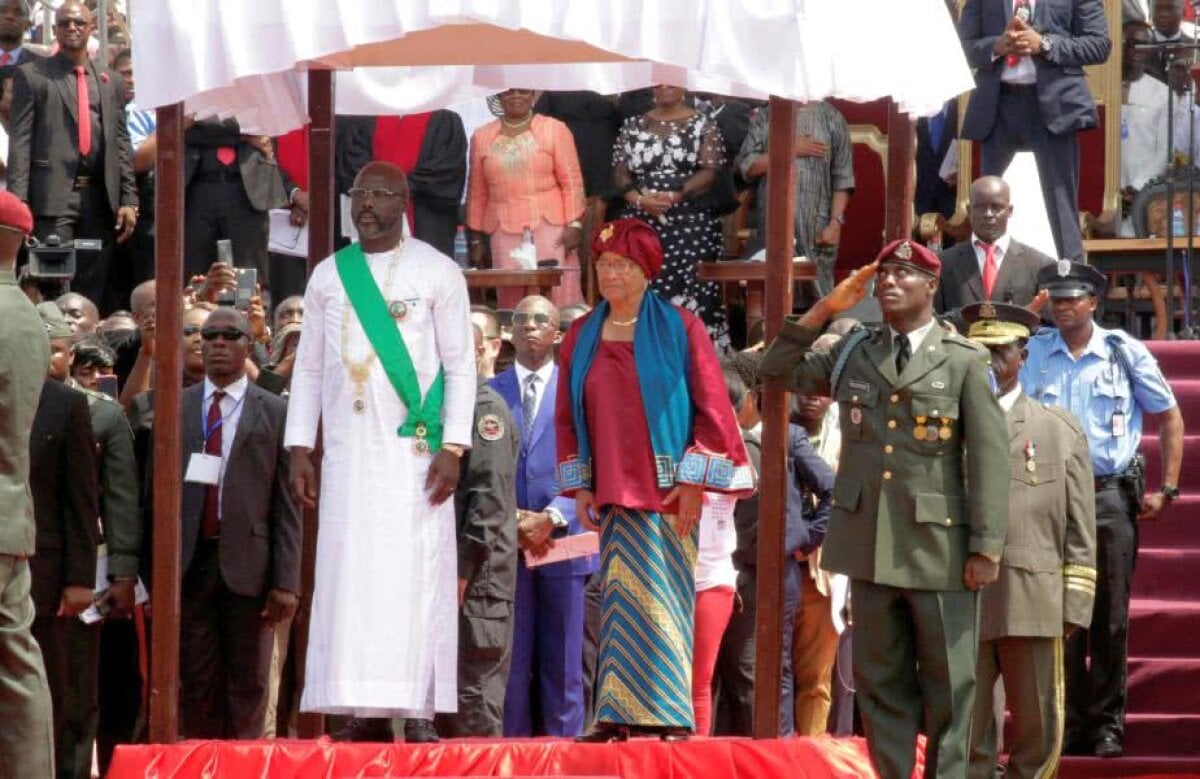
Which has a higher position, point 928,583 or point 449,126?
point 449,126

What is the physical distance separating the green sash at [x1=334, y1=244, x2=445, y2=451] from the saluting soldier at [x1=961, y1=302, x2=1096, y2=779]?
93.3 inches

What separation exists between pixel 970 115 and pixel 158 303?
5.99 m

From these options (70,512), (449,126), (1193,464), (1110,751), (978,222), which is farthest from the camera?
(449,126)

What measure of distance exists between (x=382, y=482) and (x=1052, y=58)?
5.91 metres

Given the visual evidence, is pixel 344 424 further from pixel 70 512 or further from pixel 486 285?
pixel 486 285

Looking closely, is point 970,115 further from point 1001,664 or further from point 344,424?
point 344,424

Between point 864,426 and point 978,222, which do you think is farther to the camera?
point 978,222

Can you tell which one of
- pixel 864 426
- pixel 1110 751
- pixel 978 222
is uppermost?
pixel 978 222

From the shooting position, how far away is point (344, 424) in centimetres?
1084

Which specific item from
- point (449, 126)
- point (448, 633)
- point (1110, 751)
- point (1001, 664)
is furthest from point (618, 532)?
point (449, 126)

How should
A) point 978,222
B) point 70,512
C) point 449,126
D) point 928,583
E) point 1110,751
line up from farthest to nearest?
point 449,126, point 978,222, point 1110,751, point 70,512, point 928,583

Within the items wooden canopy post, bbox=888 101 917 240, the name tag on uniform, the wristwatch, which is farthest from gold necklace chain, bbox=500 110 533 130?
wooden canopy post, bbox=888 101 917 240

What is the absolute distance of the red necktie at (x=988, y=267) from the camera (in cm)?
1355

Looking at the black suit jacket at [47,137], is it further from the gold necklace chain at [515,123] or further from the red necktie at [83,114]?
the gold necklace chain at [515,123]
